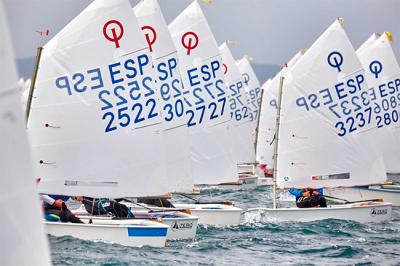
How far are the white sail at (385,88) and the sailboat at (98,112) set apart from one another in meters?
17.5

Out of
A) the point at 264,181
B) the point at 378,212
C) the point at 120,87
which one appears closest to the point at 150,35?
the point at 120,87

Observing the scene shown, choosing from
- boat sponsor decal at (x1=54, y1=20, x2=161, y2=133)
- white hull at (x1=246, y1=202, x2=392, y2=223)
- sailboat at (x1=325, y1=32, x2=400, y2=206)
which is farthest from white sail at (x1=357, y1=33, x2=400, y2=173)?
boat sponsor decal at (x1=54, y1=20, x2=161, y2=133)

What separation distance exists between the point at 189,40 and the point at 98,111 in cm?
960

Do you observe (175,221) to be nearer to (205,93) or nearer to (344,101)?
(344,101)

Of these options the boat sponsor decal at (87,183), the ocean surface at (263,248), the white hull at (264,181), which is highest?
the white hull at (264,181)

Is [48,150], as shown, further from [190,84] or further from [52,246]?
[190,84]

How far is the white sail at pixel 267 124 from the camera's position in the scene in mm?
44562

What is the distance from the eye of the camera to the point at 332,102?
26.0m

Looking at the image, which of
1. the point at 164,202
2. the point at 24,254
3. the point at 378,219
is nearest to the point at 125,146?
the point at 164,202

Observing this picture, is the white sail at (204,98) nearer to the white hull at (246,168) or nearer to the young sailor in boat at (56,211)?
the young sailor in boat at (56,211)

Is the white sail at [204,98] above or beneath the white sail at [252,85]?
beneath

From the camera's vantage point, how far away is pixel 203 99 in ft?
91.5

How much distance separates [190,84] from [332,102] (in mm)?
4582

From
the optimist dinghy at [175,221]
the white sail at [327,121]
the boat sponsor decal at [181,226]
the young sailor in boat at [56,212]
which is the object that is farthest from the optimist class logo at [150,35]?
the young sailor in boat at [56,212]
